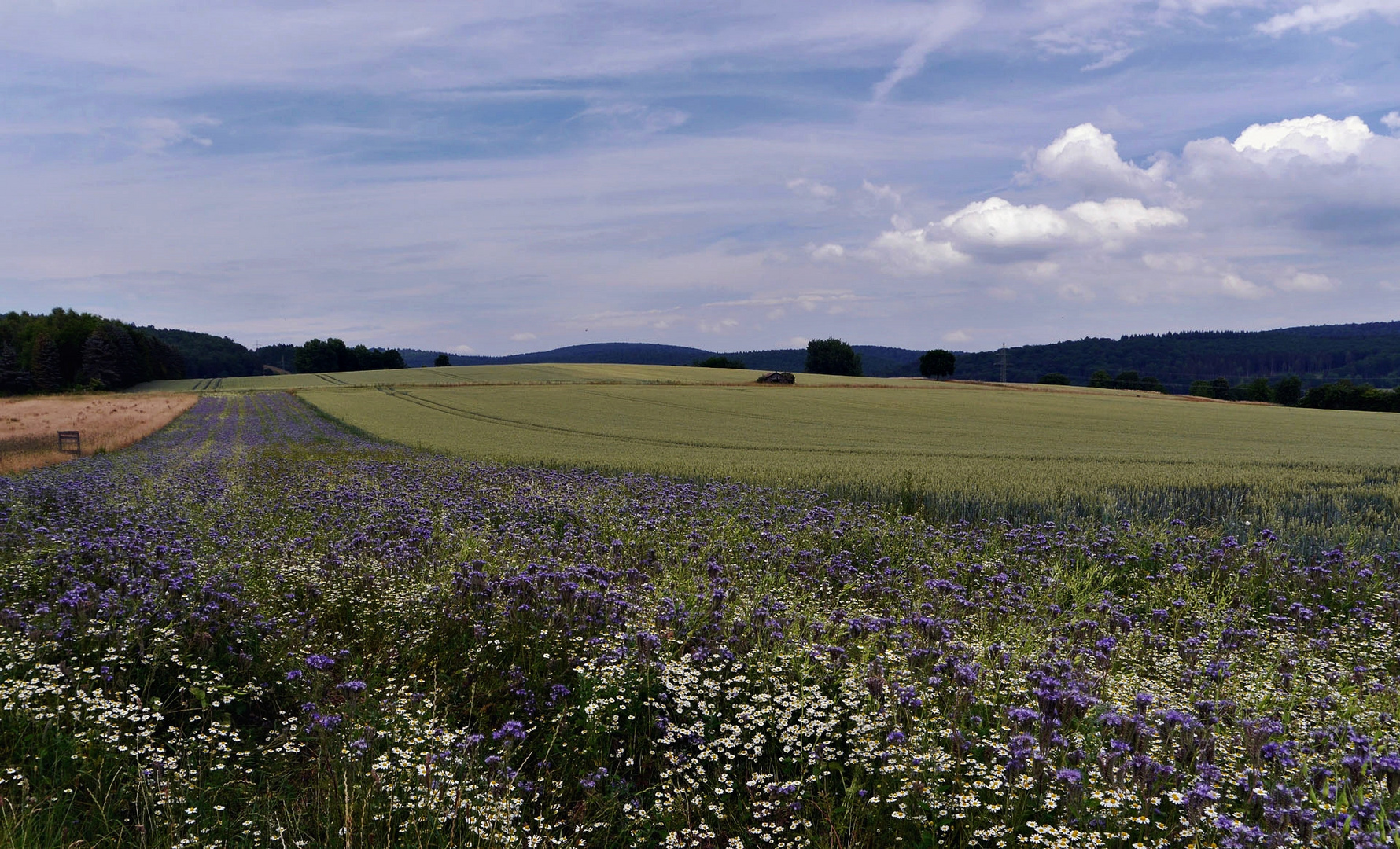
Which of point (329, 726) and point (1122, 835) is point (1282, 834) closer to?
point (1122, 835)

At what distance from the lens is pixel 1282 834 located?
128 inches

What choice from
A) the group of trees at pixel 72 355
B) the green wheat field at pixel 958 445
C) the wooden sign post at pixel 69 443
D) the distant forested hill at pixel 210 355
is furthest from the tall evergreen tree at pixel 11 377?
the wooden sign post at pixel 69 443

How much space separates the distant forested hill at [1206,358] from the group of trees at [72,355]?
13716 cm

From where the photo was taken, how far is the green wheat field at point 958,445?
1332 centimetres

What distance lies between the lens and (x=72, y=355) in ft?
327

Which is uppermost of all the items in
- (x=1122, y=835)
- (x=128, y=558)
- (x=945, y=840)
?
(x=128, y=558)

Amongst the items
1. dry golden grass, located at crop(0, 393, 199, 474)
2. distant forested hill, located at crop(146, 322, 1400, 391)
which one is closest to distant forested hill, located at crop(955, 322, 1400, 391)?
distant forested hill, located at crop(146, 322, 1400, 391)

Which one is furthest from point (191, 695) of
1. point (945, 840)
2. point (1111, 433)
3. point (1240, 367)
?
point (1240, 367)

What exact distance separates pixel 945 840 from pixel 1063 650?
287 cm

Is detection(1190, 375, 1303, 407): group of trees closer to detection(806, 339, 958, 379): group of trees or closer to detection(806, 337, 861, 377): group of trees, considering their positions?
detection(806, 339, 958, 379): group of trees

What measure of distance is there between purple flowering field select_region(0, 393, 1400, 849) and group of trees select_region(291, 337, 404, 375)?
475 ft

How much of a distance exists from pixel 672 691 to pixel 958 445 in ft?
82.0

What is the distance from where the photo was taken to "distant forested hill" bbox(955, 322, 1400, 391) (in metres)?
153

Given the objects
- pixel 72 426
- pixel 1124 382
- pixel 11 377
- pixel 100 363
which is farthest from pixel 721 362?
pixel 72 426
